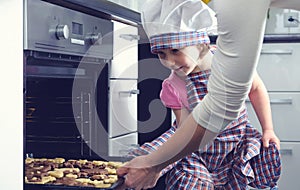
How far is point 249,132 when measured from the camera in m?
1.71

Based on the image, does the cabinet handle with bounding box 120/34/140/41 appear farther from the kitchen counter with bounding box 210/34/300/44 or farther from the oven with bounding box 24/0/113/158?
the kitchen counter with bounding box 210/34/300/44

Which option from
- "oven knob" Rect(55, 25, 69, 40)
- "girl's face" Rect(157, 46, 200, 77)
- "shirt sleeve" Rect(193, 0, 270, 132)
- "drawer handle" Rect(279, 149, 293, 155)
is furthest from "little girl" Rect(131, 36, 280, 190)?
"drawer handle" Rect(279, 149, 293, 155)

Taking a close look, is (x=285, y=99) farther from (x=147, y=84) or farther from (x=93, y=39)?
(x=93, y=39)

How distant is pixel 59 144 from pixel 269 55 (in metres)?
1.21

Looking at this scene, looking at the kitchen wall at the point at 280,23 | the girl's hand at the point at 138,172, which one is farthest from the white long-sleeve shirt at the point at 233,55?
the kitchen wall at the point at 280,23

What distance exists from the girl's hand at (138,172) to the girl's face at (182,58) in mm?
327

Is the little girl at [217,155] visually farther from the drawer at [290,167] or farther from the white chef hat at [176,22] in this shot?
the drawer at [290,167]

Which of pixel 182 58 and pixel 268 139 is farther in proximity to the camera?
pixel 268 139

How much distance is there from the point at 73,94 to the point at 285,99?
3.97ft

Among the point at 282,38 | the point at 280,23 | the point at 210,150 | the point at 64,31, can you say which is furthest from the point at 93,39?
the point at 280,23

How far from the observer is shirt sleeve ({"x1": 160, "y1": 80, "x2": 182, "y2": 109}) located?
1.74m

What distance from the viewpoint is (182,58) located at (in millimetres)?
1573

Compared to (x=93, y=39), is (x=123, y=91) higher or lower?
lower
